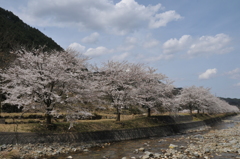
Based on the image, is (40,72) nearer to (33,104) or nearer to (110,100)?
(33,104)

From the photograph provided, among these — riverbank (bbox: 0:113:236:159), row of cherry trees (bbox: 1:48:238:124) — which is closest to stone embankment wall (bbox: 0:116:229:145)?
riverbank (bbox: 0:113:236:159)

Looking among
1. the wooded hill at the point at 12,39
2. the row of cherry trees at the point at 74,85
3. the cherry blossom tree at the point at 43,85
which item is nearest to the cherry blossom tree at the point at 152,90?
the row of cherry trees at the point at 74,85

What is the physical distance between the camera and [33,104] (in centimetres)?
1859

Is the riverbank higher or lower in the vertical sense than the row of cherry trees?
lower

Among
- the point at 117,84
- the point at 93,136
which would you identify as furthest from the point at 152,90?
the point at 93,136

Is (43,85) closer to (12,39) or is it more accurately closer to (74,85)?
(74,85)

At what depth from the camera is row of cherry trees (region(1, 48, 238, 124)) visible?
1878 cm

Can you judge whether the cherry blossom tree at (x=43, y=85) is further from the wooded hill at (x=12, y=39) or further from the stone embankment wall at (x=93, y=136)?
the wooded hill at (x=12, y=39)

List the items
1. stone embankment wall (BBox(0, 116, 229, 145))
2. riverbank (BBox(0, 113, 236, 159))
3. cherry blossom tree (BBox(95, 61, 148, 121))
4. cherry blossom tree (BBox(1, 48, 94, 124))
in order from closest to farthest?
riverbank (BBox(0, 113, 236, 159)) → stone embankment wall (BBox(0, 116, 229, 145)) → cherry blossom tree (BBox(1, 48, 94, 124)) → cherry blossom tree (BBox(95, 61, 148, 121))

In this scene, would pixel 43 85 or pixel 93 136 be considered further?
pixel 93 136

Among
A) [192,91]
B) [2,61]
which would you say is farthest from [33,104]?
[192,91]

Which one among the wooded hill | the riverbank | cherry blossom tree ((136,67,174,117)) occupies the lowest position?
the riverbank

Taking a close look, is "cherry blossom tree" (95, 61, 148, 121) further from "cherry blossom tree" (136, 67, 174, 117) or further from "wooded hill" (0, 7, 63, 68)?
"wooded hill" (0, 7, 63, 68)

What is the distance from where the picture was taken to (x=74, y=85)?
2097cm
